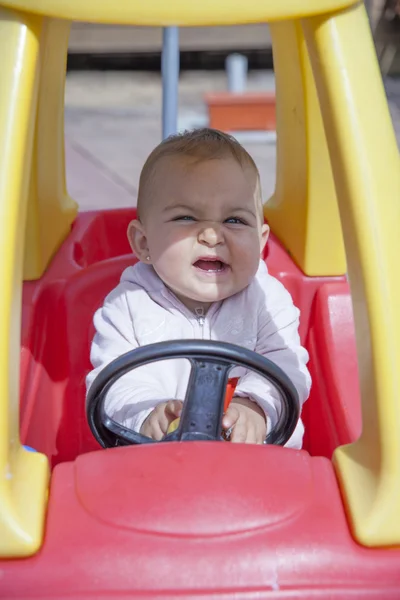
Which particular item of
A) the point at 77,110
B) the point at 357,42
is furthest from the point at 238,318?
the point at 77,110

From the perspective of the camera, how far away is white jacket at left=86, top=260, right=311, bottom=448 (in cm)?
137

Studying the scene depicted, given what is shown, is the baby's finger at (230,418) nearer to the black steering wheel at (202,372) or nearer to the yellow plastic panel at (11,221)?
the black steering wheel at (202,372)

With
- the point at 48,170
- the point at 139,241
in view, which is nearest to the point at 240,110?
the point at 48,170

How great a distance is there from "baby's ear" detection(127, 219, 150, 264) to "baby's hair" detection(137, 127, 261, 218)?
25 millimetres

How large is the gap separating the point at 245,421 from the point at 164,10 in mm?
622

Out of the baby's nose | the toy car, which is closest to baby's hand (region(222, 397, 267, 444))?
the toy car

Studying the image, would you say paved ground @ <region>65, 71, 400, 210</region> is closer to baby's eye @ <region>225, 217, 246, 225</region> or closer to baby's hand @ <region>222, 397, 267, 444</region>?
baby's eye @ <region>225, 217, 246, 225</region>

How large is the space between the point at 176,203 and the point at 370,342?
1.70 ft

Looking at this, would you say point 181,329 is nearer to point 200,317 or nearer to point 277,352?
point 200,317

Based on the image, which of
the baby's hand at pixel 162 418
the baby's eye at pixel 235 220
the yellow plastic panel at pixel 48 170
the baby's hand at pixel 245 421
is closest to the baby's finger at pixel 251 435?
the baby's hand at pixel 245 421

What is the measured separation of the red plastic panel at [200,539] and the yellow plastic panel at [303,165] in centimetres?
65

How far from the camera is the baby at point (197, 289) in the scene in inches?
52.6

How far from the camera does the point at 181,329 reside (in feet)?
4.70

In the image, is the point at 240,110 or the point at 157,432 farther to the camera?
the point at 240,110
